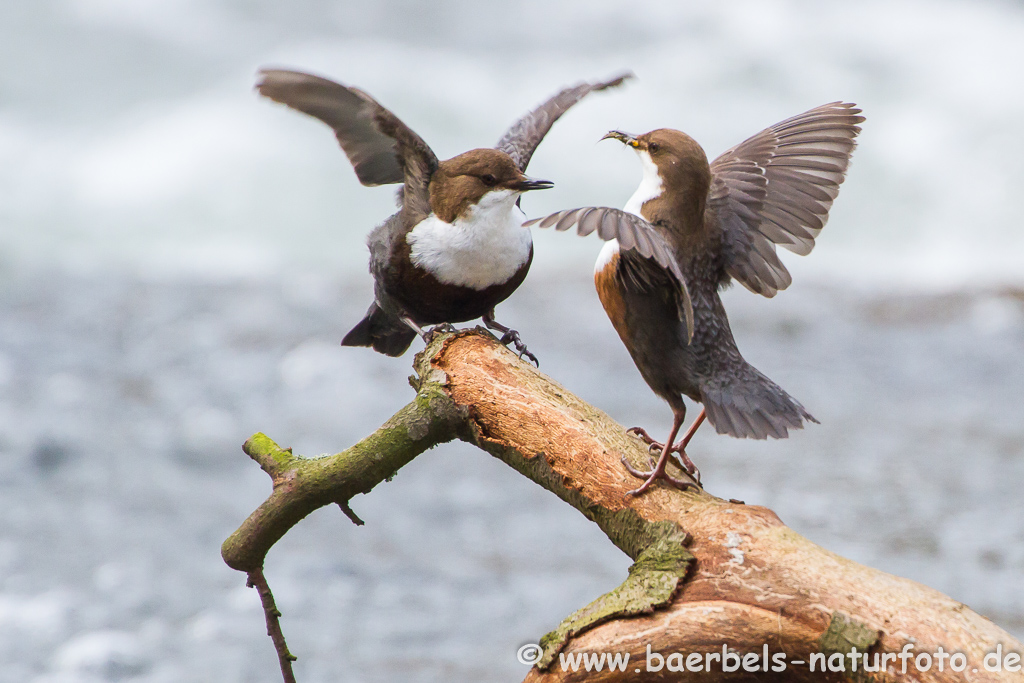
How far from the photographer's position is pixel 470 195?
9.09 ft

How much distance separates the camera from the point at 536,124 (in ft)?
10.8

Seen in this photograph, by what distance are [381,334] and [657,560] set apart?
4.41ft

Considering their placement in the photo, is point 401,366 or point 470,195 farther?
point 401,366

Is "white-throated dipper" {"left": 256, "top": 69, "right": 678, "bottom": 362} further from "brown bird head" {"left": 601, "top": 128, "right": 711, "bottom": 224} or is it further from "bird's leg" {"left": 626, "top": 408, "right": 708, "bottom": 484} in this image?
"bird's leg" {"left": 626, "top": 408, "right": 708, "bottom": 484}

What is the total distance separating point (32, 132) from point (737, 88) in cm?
689

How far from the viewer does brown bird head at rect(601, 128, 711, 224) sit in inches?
94.0

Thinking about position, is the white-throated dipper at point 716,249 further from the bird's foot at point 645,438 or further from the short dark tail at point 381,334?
the short dark tail at point 381,334

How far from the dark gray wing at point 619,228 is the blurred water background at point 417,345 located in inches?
123

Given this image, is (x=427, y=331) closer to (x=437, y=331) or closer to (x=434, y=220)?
(x=437, y=331)

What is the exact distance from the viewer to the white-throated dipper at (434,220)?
274 centimetres

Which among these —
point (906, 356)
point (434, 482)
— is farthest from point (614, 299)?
point (906, 356)

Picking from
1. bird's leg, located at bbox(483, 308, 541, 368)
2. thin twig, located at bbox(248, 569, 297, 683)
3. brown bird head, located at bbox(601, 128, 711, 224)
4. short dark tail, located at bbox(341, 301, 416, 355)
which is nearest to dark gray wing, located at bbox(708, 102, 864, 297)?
brown bird head, located at bbox(601, 128, 711, 224)

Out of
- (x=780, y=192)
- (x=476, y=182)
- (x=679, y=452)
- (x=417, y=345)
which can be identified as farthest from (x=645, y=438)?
(x=417, y=345)

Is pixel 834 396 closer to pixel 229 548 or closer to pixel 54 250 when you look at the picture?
pixel 229 548
